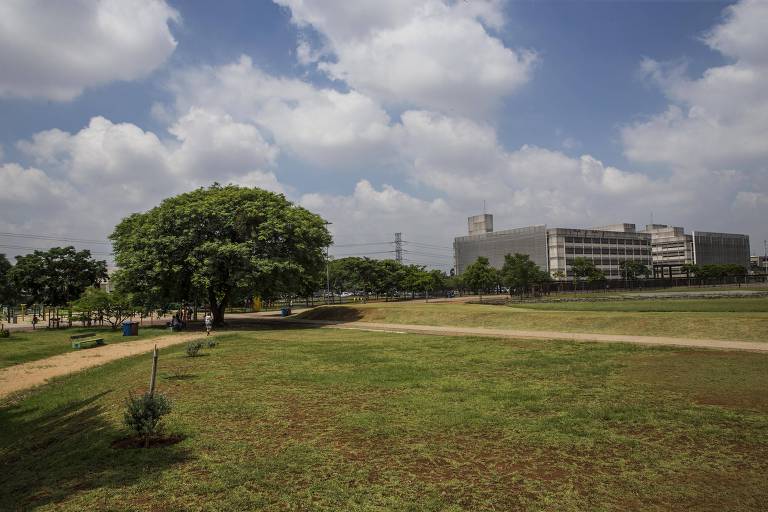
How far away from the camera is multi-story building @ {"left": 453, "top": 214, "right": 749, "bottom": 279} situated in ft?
483

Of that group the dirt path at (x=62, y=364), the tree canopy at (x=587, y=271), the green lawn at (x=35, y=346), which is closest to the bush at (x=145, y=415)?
the dirt path at (x=62, y=364)

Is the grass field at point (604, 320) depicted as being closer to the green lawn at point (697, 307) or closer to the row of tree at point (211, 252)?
the green lawn at point (697, 307)

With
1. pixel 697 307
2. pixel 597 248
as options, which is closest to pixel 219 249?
pixel 697 307

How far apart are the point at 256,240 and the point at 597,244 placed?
139 metres

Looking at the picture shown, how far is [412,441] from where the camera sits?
29.4ft

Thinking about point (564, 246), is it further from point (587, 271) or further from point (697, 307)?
point (697, 307)

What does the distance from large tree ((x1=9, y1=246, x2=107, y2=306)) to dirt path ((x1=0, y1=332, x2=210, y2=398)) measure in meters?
23.5

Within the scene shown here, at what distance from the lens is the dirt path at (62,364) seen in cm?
1788

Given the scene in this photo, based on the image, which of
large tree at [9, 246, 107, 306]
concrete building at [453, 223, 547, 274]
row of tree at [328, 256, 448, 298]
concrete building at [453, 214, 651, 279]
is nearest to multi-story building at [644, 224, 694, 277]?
concrete building at [453, 214, 651, 279]

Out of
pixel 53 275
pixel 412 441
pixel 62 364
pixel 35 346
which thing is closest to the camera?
pixel 412 441

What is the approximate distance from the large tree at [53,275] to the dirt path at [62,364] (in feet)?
77.0

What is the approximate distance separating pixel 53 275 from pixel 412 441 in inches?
1992

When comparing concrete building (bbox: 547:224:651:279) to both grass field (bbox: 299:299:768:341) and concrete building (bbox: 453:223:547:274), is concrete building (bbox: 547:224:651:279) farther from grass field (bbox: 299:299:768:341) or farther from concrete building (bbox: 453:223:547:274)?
grass field (bbox: 299:299:768:341)

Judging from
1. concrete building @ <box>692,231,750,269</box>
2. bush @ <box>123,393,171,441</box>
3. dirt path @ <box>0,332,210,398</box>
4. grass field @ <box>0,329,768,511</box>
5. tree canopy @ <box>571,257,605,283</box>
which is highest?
concrete building @ <box>692,231,750,269</box>
